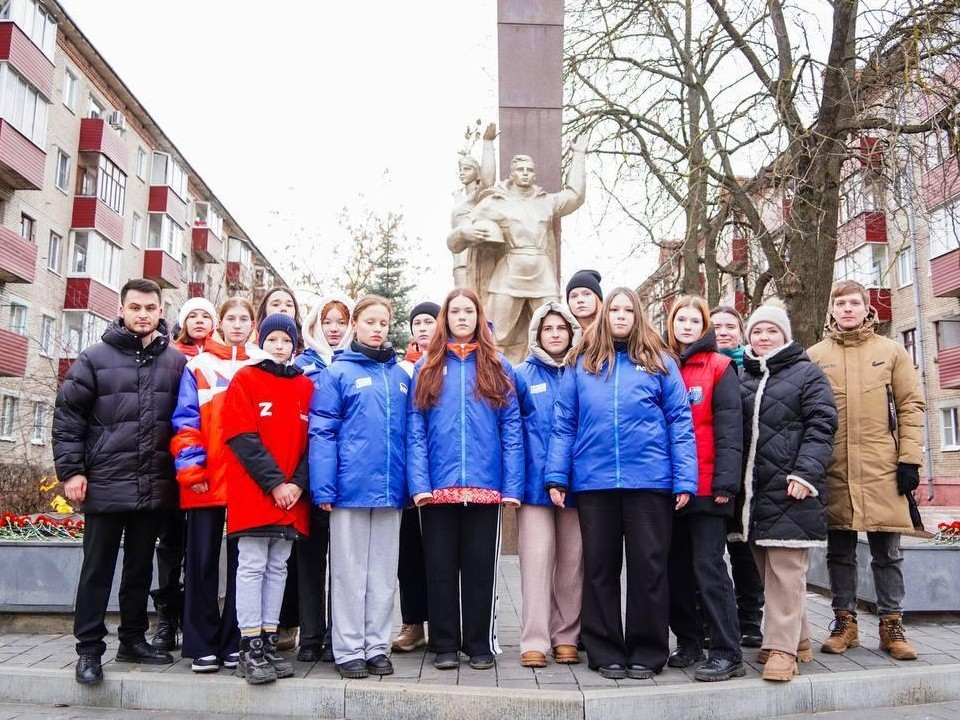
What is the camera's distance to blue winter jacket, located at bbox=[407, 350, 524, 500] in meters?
4.45

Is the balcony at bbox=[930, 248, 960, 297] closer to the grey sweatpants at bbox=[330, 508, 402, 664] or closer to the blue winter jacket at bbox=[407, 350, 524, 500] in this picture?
the blue winter jacket at bbox=[407, 350, 524, 500]

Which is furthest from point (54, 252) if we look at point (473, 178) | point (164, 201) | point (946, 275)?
point (946, 275)

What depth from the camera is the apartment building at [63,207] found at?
22.6m

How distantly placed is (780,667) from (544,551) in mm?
1297

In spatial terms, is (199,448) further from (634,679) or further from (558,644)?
(634,679)

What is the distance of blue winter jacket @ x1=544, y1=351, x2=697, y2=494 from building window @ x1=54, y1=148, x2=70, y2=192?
2723 centimetres

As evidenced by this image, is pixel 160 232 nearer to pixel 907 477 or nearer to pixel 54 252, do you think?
pixel 54 252

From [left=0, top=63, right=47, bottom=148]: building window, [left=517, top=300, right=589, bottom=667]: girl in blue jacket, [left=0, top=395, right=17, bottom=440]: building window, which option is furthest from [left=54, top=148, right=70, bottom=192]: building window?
[left=517, top=300, right=589, bottom=667]: girl in blue jacket

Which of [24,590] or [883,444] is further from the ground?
[883,444]

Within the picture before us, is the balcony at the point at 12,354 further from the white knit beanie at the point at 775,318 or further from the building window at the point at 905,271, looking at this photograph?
the building window at the point at 905,271

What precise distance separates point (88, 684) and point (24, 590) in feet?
4.94

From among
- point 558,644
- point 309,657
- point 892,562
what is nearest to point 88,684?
point 309,657

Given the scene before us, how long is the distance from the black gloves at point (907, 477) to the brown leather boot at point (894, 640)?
2.37ft

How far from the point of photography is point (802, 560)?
4348 mm
